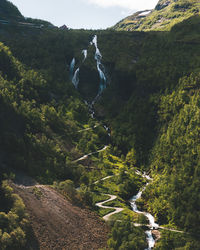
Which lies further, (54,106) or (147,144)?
(54,106)

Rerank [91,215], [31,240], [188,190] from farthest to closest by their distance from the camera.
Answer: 1. [188,190]
2. [91,215]
3. [31,240]

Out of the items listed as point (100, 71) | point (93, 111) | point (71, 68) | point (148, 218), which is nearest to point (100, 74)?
point (100, 71)

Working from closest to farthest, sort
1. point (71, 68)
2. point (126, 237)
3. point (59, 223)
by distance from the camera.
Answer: point (59, 223)
point (126, 237)
point (71, 68)

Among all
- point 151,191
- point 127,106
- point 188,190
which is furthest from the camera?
point 127,106

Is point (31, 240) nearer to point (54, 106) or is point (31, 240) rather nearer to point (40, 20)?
point (54, 106)

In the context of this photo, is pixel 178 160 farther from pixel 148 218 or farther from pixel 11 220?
pixel 11 220

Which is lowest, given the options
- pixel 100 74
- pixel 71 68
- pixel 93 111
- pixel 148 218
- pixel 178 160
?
pixel 148 218

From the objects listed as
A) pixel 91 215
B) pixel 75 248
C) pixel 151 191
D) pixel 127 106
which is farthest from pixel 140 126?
pixel 75 248
